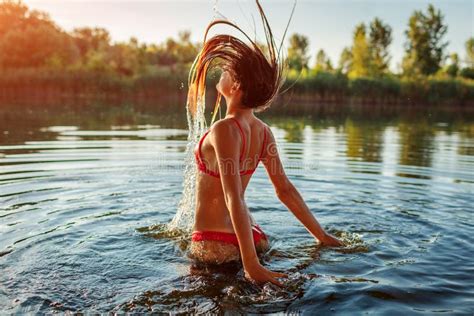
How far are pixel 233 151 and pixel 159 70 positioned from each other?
128 ft

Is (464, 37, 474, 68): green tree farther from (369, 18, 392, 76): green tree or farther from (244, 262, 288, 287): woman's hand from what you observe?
(244, 262, 288, 287): woman's hand

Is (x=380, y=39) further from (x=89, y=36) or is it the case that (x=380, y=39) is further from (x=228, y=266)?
(x=228, y=266)

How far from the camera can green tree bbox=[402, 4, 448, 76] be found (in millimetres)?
59312

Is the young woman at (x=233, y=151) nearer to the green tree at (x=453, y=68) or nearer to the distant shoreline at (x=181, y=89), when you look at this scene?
the distant shoreline at (x=181, y=89)

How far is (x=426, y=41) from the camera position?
6025cm

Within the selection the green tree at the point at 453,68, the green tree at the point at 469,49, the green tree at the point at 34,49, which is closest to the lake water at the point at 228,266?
the green tree at the point at 34,49

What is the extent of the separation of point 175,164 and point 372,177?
3.82 meters

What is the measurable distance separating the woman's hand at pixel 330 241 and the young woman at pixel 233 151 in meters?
0.68

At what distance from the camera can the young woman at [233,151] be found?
3.49 meters

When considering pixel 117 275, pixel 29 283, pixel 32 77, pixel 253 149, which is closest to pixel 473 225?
pixel 253 149

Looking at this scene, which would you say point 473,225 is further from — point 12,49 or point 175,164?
point 12,49

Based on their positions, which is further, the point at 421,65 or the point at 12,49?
the point at 421,65

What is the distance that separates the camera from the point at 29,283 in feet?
11.5

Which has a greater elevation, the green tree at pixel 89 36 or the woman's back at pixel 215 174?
the green tree at pixel 89 36
